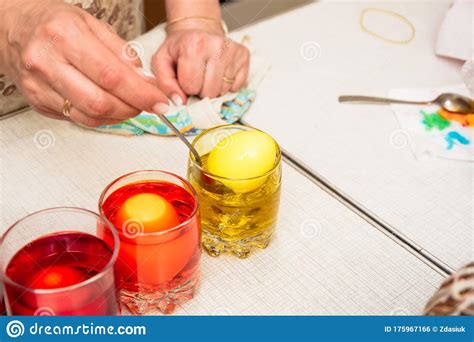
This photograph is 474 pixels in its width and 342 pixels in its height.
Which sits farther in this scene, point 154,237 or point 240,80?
point 240,80

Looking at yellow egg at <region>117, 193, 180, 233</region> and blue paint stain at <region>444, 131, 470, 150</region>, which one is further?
blue paint stain at <region>444, 131, 470, 150</region>

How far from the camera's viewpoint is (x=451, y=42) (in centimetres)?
118

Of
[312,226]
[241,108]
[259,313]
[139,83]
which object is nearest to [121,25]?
[241,108]

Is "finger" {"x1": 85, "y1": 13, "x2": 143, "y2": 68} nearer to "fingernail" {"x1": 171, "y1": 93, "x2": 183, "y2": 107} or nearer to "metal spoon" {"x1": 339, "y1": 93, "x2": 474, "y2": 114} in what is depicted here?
"fingernail" {"x1": 171, "y1": 93, "x2": 183, "y2": 107}

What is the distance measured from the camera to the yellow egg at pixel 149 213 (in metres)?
0.60

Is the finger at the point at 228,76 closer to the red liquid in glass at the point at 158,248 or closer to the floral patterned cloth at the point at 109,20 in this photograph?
the floral patterned cloth at the point at 109,20

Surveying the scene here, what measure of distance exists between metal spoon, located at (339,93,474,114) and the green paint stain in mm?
27

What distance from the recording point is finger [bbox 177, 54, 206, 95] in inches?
39.5

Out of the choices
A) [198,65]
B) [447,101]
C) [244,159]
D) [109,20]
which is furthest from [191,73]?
[447,101]

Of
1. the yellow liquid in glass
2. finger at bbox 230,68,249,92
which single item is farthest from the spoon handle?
the yellow liquid in glass

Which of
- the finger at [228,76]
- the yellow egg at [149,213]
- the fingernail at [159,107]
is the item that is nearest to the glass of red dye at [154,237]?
the yellow egg at [149,213]

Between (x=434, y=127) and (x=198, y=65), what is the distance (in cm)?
42

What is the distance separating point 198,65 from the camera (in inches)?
39.6

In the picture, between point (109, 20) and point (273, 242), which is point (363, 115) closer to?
point (273, 242)
